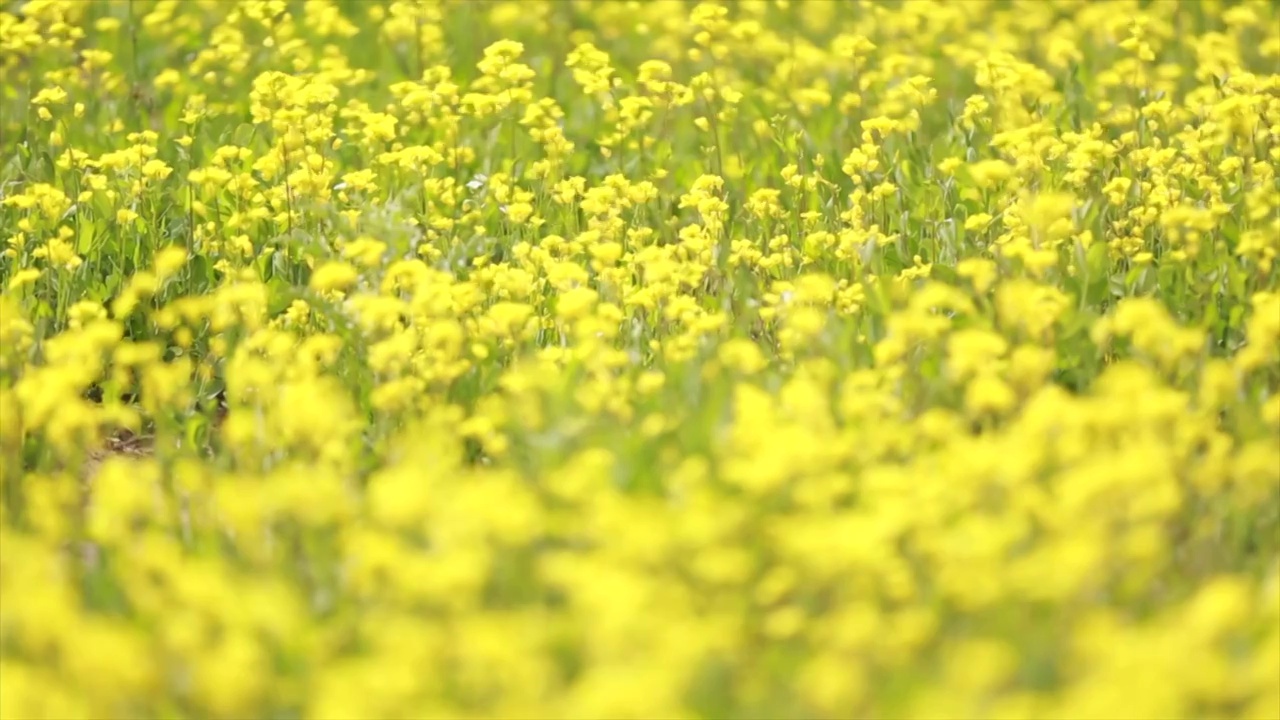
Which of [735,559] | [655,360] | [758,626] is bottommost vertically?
[655,360]

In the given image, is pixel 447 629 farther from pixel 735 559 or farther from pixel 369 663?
pixel 735 559

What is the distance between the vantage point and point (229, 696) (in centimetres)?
283

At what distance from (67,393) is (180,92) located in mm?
4102

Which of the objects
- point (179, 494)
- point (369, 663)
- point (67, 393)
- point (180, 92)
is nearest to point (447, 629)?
point (369, 663)

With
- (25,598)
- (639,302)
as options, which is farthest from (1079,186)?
(25,598)

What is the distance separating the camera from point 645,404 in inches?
171

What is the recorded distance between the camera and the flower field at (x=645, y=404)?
10.1 ft

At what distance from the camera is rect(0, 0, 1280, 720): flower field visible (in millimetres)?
3064

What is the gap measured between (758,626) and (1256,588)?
114cm

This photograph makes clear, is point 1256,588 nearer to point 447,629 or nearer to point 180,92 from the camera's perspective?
point 447,629

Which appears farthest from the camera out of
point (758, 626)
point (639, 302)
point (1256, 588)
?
point (639, 302)

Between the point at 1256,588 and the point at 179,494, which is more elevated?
the point at 1256,588

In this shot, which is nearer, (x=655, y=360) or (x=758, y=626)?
(x=758, y=626)

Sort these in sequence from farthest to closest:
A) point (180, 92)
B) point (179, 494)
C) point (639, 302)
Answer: point (180, 92) → point (639, 302) → point (179, 494)
